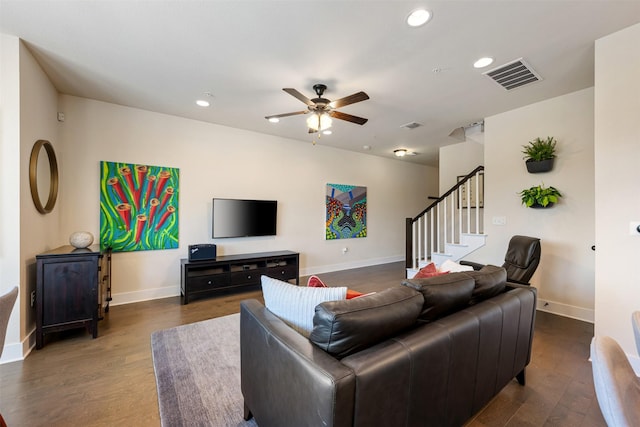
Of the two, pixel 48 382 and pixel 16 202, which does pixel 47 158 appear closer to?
pixel 16 202

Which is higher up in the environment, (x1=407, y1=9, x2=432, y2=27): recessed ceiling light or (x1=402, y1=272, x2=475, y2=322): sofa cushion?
(x1=407, y1=9, x2=432, y2=27): recessed ceiling light

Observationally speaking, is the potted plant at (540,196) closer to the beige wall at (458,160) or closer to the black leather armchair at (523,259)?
the black leather armchair at (523,259)

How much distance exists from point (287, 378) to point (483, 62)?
3.13 m

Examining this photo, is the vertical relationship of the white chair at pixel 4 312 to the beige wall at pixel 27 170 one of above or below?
below

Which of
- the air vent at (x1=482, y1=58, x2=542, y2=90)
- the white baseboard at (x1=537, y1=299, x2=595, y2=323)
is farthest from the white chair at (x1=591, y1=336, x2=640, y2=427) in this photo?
the white baseboard at (x1=537, y1=299, x2=595, y2=323)

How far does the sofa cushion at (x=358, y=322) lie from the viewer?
44.4 inches

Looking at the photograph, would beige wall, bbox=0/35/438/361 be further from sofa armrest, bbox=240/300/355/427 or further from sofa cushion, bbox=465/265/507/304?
sofa cushion, bbox=465/265/507/304

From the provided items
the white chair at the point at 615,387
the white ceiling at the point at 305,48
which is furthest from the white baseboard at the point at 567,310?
the white chair at the point at 615,387

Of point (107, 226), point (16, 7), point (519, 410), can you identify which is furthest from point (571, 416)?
point (107, 226)

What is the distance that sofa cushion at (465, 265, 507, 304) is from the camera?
5.90 ft

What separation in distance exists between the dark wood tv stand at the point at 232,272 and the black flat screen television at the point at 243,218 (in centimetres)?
39

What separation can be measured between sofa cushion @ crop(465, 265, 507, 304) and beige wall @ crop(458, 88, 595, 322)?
7.31ft

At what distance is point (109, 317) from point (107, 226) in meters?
1.17

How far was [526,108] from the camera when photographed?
3.72m
